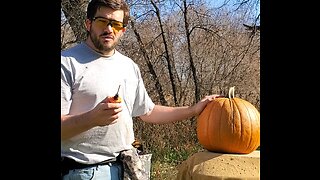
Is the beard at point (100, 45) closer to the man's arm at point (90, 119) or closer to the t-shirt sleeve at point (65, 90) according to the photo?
the t-shirt sleeve at point (65, 90)

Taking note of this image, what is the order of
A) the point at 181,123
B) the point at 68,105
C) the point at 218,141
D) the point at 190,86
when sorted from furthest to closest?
the point at 190,86 < the point at 181,123 < the point at 218,141 < the point at 68,105

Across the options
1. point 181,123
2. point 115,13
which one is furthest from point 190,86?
point 115,13

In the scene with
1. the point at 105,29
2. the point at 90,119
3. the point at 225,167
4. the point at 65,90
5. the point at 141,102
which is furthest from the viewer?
the point at 225,167

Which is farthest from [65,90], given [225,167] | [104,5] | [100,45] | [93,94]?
[225,167]

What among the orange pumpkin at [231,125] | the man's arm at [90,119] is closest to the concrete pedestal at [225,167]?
the orange pumpkin at [231,125]

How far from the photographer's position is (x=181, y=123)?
22.1 feet

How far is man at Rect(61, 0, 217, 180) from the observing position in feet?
6.61

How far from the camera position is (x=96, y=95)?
2.06 m

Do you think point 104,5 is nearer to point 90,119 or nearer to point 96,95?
point 96,95

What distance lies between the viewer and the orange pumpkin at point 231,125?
262cm

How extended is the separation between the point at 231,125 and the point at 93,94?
89cm

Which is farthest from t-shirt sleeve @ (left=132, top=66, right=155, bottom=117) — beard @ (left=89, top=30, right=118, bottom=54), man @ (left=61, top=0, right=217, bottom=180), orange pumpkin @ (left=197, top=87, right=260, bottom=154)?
orange pumpkin @ (left=197, top=87, right=260, bottom=154)
